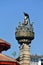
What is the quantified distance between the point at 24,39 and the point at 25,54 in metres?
1.96

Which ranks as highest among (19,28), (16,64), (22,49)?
(19,28)

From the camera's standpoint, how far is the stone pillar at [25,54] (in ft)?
122

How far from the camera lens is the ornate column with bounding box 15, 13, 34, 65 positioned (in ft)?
121

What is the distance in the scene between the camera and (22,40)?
37.2 m

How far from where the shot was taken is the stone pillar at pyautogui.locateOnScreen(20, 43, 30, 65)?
1469 inches

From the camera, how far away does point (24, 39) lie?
37031mm

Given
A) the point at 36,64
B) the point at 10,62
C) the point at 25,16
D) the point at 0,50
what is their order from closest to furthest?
the point at 10,62 → the point at 0,50 → the point at 25,16 → the point at 36,64

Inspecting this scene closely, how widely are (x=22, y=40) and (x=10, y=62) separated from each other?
25803 millimetres

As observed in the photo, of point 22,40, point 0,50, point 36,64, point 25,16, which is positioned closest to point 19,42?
point 22,40

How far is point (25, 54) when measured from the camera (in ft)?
123

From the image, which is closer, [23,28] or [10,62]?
[10,62]

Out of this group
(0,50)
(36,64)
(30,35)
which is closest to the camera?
(0,50)

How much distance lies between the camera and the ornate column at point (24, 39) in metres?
37.0

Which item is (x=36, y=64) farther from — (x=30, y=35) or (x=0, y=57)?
(x=0, y=57)
